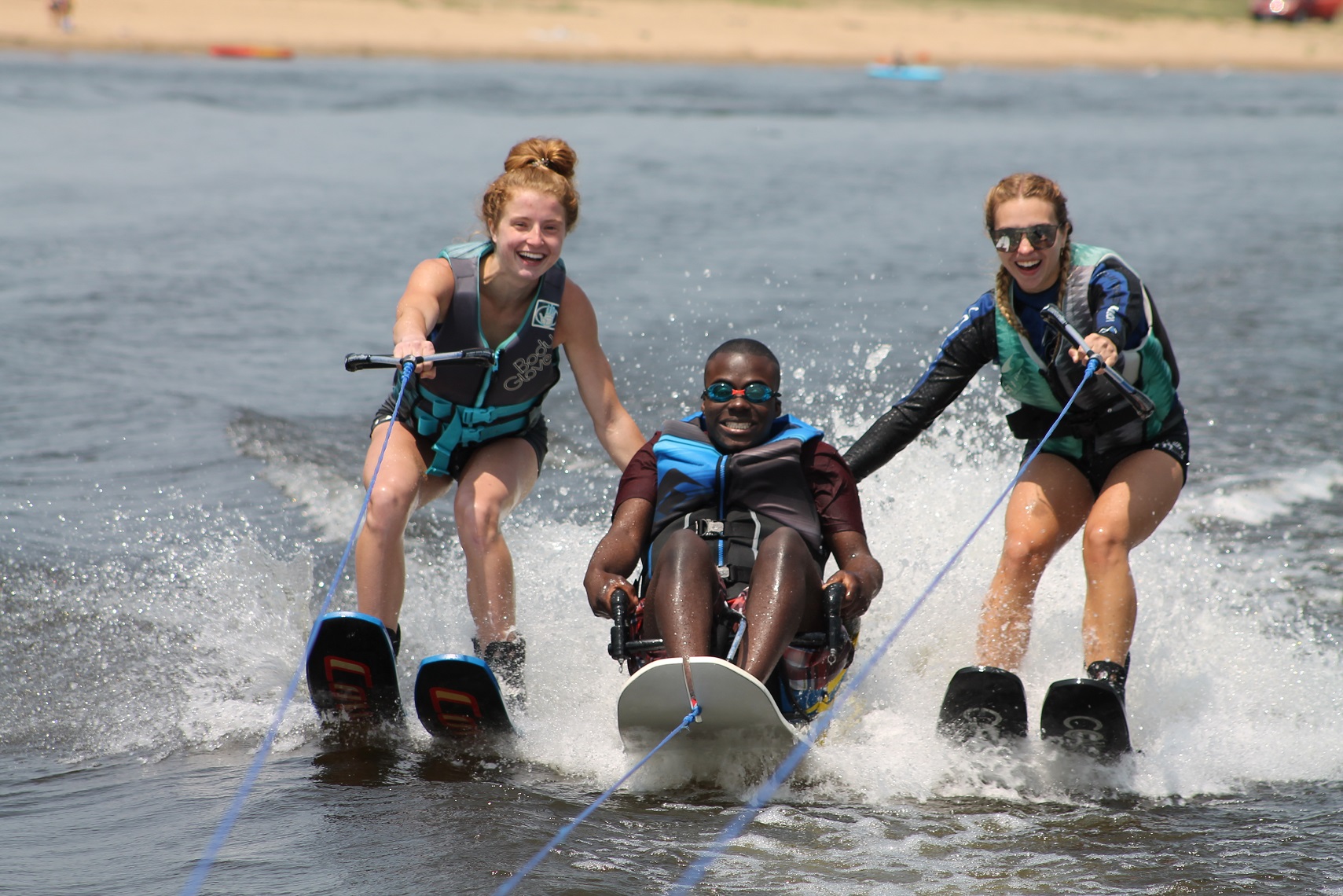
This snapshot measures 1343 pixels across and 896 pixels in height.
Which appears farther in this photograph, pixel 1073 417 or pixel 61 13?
pixel 61 13

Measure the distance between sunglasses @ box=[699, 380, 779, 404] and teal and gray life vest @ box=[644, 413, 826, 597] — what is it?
15 centimetres

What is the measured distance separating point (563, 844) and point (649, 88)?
32706 mm

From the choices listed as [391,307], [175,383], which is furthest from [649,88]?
[175,383]

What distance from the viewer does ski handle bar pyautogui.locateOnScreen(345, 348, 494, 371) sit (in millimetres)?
4488

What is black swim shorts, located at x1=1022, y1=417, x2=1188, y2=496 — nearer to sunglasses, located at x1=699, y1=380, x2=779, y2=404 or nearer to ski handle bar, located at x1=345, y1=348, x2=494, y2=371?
sunglasses, located at x1=699, y1=380, x2=779, y2=404

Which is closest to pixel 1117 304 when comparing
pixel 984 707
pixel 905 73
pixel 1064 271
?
pixel 1064 271

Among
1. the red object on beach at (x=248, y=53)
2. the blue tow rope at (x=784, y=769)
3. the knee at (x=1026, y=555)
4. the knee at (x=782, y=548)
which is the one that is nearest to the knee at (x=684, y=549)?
the knee at (x=782, y=548)

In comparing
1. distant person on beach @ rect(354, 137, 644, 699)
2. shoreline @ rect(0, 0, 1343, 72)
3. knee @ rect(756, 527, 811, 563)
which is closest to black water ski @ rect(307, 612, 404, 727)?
distant person on beach @ rect(354, 137, 644, 699)

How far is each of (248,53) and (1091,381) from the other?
38112 mm

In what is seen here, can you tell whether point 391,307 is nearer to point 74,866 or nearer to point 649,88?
point 74,866

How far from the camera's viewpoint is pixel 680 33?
4891 cm

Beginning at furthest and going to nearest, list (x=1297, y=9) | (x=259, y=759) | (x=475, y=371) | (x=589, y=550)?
(x=1297, y=9) → (x=589, y=550) → (x=475, y=371) → (x=259, y=759)

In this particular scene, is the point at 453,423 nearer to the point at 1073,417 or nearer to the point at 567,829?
the point at 567,829

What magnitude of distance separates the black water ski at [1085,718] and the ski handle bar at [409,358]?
207 centimetres
